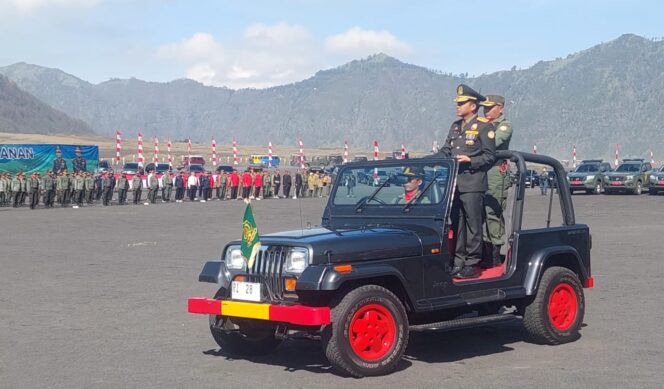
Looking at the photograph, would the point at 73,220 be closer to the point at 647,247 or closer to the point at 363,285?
the point at 647,247

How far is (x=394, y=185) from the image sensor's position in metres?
8.62

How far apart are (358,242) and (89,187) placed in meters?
32.6

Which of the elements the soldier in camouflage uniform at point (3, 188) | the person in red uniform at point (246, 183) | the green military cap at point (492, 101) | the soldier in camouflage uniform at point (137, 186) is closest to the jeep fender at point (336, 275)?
the green military cap at point (492, 101)

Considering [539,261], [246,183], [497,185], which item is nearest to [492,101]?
[497,185]

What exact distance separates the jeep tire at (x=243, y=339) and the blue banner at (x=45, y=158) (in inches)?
1291

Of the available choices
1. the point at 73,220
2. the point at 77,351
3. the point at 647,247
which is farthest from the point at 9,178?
the point at 77,351

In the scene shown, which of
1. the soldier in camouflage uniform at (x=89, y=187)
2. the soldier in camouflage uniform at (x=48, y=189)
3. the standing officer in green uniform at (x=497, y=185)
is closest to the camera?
the standing officer in green uniform at (x=497, y=185)

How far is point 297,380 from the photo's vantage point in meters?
7.36

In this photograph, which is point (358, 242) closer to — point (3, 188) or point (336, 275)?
point (336, 275)

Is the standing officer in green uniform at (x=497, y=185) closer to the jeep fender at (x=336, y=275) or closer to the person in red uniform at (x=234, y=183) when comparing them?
the jeep fender at (x=336, y=275)

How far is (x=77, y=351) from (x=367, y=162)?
10.1 feet

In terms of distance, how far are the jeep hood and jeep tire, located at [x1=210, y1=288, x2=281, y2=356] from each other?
842mm

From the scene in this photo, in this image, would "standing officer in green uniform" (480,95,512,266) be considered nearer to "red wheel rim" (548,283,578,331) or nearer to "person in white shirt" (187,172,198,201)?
"red wheel rim" (548,283,578,331)

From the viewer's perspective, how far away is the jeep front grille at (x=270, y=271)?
754 cm
